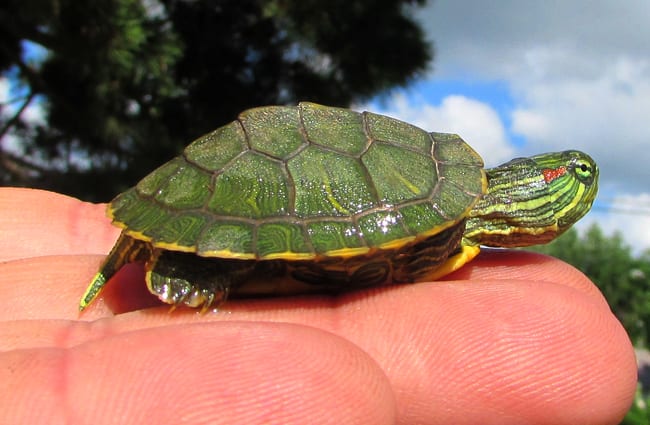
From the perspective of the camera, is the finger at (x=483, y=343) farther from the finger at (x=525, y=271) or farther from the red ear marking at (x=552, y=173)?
the red ear marking at (x=552, y=173)

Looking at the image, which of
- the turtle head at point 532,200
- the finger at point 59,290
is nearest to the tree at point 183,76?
the finger at point 59,290

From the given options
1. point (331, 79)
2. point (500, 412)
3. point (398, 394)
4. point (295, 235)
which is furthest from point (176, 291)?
point (331, 79)

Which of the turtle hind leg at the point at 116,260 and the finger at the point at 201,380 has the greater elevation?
the turtle hind leg at the point at 116,260

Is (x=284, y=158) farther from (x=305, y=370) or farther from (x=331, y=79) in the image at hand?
(x=331, y=79)

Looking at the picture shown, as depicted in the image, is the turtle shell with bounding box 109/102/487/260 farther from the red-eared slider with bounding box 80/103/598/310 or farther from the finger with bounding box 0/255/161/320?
the finger with bounding box 0/255/161/320

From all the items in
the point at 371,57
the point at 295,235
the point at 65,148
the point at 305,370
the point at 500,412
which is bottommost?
the point at 500,412

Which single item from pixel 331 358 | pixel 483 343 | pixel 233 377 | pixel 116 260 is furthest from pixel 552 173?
pixel 116 260

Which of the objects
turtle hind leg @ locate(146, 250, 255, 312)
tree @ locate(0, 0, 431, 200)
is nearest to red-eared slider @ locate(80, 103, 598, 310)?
turtle hind leg @ locate(146, 250, 255, 312)
